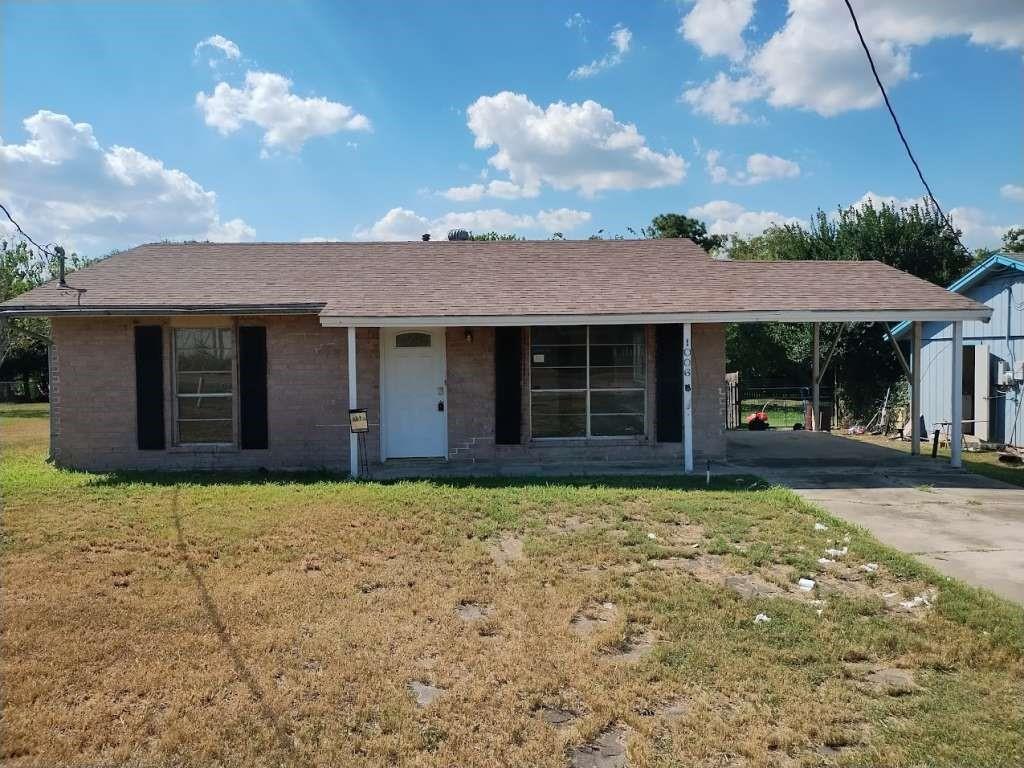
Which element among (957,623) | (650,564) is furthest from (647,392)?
(957,623)

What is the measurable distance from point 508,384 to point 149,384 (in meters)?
5.71

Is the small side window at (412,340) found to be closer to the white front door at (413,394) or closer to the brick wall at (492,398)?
the white front door at (413,394)

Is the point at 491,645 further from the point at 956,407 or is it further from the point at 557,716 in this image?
the point at 956,407

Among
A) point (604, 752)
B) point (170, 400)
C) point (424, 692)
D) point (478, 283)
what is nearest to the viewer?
point (604, 752)

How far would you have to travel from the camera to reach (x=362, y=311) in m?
10.8

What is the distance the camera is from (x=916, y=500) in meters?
9.20

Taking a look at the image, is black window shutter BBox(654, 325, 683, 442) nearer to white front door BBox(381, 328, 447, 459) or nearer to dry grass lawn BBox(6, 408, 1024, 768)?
white front door BBox(381, 328, 447, 459)

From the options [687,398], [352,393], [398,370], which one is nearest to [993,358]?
[687,398]

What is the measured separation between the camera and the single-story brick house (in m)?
11.3

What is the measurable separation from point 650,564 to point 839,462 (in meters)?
7.13

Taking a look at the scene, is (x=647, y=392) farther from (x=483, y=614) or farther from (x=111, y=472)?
(x=111, y=472)

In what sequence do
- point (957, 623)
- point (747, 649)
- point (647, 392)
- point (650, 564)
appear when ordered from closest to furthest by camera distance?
1. point (747, 649)
2. point (957, 623)
3. point (650, 564)
4. point (647, 392)

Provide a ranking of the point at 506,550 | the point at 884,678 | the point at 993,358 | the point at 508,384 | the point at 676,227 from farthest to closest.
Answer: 1. the point at 676,227
2. the point at 993,358
3. the point at 508,384
4. the point at 506,550
5. the point at 884,678

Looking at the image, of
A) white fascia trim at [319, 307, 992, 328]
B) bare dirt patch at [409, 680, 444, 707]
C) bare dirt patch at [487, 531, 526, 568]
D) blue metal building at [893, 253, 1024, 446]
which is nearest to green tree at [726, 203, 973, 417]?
blue metal building at [893, 253, 1024, 446]
